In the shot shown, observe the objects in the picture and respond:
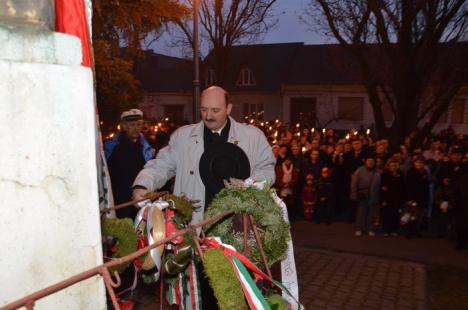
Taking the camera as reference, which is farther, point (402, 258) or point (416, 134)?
point (416, 134)

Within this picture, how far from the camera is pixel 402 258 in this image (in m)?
7.68

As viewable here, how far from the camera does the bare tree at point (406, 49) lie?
49.7 feet

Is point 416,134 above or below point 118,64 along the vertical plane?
below

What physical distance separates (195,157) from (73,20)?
1859 millimetres

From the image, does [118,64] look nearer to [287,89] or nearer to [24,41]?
[24,41]

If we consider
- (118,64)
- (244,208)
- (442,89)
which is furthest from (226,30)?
(244,208)

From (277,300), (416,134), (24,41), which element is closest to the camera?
(24,41)

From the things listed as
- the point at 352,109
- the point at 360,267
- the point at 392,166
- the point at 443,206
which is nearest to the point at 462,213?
the point at 443,206

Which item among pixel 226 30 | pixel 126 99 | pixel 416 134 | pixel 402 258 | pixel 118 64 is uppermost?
pixel 226 30

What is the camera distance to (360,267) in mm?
7141

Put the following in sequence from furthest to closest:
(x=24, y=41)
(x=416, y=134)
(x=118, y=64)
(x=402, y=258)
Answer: (x=416, y=134) < (x=118, y=64) < (x=402, y=258) < (x=24, y=41)

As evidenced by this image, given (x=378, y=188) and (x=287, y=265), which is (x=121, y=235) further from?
(x=378, y=188)

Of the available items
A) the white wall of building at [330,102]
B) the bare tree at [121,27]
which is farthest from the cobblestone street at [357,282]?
the white wall of building at [330,102]

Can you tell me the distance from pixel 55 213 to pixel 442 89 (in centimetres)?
1757
